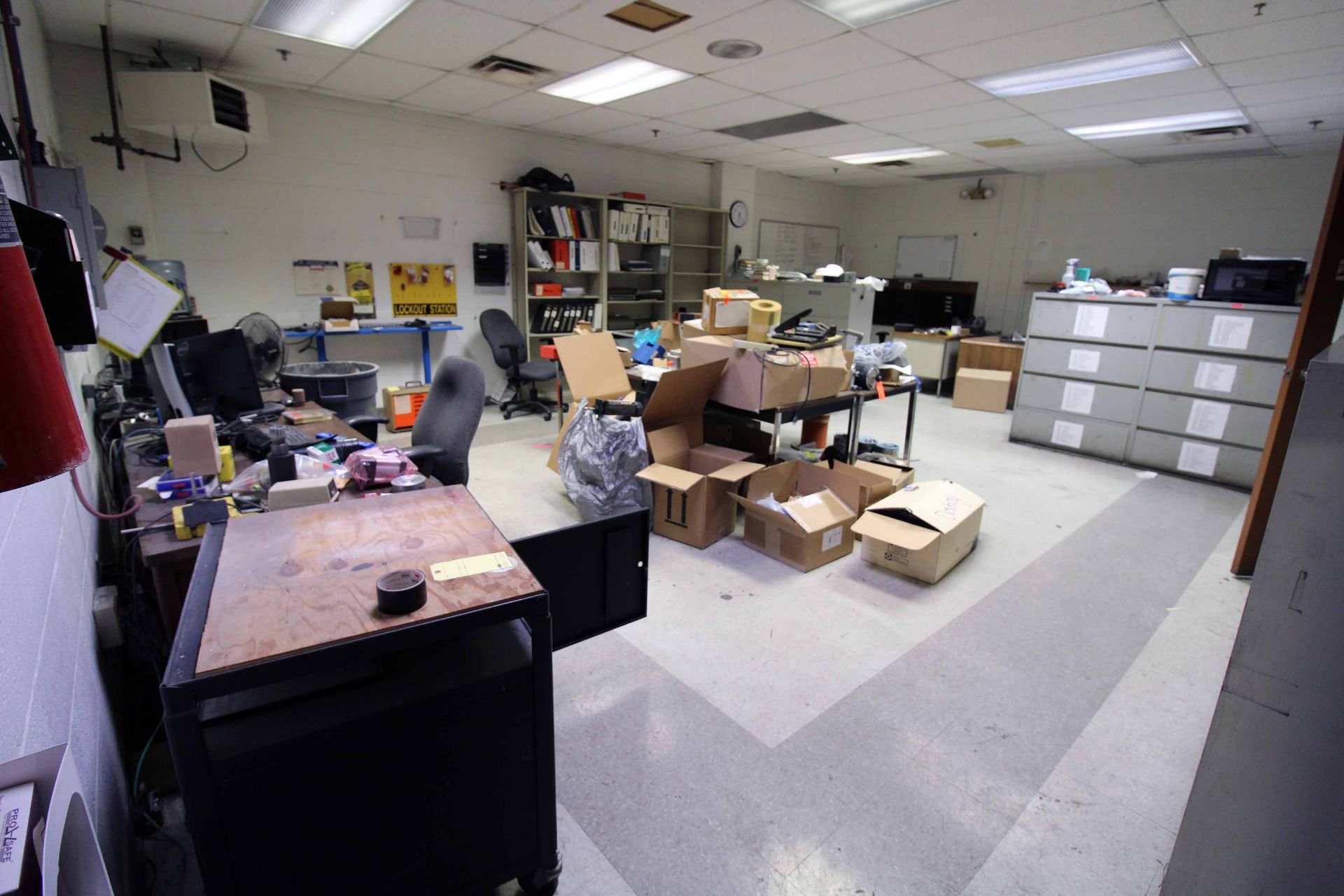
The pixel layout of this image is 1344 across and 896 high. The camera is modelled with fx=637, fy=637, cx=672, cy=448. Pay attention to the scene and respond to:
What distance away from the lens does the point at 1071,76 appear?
12.4 ft

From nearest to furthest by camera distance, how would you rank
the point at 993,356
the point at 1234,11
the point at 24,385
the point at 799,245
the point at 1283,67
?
the point at 24,385 < the point at 1234,11 < the point at 1283,67 < the point at 993,356 < the point at 799,245

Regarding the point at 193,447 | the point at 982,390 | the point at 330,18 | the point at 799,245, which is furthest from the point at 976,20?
the point at 799,245

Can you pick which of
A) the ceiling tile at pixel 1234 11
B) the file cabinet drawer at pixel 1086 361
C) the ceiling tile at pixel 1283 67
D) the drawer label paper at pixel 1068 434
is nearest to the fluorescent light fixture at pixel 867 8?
the ceiling tile at pixel 1234 11

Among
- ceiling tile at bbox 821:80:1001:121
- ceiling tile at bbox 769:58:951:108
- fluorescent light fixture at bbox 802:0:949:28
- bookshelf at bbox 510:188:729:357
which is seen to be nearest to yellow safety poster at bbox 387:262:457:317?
bookshelf at bbox 510:188:729:357

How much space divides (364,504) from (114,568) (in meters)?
1.27

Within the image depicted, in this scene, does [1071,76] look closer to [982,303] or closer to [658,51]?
[658,51]

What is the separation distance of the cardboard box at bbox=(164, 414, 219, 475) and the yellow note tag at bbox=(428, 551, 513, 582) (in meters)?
1.19

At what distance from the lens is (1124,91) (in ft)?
12.9

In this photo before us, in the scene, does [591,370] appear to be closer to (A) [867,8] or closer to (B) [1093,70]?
(A) [867,8]

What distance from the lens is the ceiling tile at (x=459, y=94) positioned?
4.16 meters

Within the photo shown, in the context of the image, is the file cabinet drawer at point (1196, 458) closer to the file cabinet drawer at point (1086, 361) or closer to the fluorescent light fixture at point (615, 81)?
the file cabinet drawer at point (1086, 361)

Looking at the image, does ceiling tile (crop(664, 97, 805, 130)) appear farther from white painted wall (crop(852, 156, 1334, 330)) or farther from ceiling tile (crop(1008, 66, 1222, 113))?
white painted wall (crop(852, 156, 1334, 330))

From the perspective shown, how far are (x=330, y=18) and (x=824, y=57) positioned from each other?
101 inches

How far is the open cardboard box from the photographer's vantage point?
3637 mm
